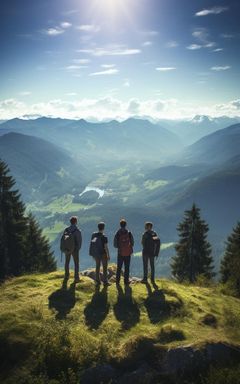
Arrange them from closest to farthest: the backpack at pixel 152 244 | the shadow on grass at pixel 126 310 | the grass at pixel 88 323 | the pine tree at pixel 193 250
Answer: the grass at pixel 88 323, the shadow on grass at pixel 126 310, the backpack at pixel 152 244, the pine tree at pixel 193 250

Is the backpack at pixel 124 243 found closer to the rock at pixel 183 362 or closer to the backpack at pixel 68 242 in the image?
the backpack at pixel 68 242

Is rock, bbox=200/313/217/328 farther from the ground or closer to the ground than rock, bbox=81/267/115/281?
closer to the ground

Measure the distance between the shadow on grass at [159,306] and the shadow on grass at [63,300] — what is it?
11.0 ft

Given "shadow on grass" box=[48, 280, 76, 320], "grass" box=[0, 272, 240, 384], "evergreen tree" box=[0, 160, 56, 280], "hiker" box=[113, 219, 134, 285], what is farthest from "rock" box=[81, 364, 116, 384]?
"evergreen tree" box=[0, 160, 56, 280]

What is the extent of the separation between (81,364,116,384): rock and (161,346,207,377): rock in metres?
1.51

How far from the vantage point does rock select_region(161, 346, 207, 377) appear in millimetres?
9727

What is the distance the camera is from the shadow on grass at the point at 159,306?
14.2m

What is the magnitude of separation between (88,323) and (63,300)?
8.42 ft

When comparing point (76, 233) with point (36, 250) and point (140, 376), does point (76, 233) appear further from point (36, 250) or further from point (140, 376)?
point (36, 250)

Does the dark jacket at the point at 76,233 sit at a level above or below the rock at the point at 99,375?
above

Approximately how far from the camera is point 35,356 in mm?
9922

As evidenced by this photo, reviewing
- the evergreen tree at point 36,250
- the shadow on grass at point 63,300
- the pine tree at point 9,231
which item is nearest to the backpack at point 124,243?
the shadow on grass at point 63,300

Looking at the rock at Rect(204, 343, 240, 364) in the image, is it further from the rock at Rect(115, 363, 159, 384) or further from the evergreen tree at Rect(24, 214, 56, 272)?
the evergreen tree at Rect(24, 214, 56, 272)

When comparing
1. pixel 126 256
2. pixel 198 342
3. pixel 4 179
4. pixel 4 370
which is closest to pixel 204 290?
pixel 126 256
